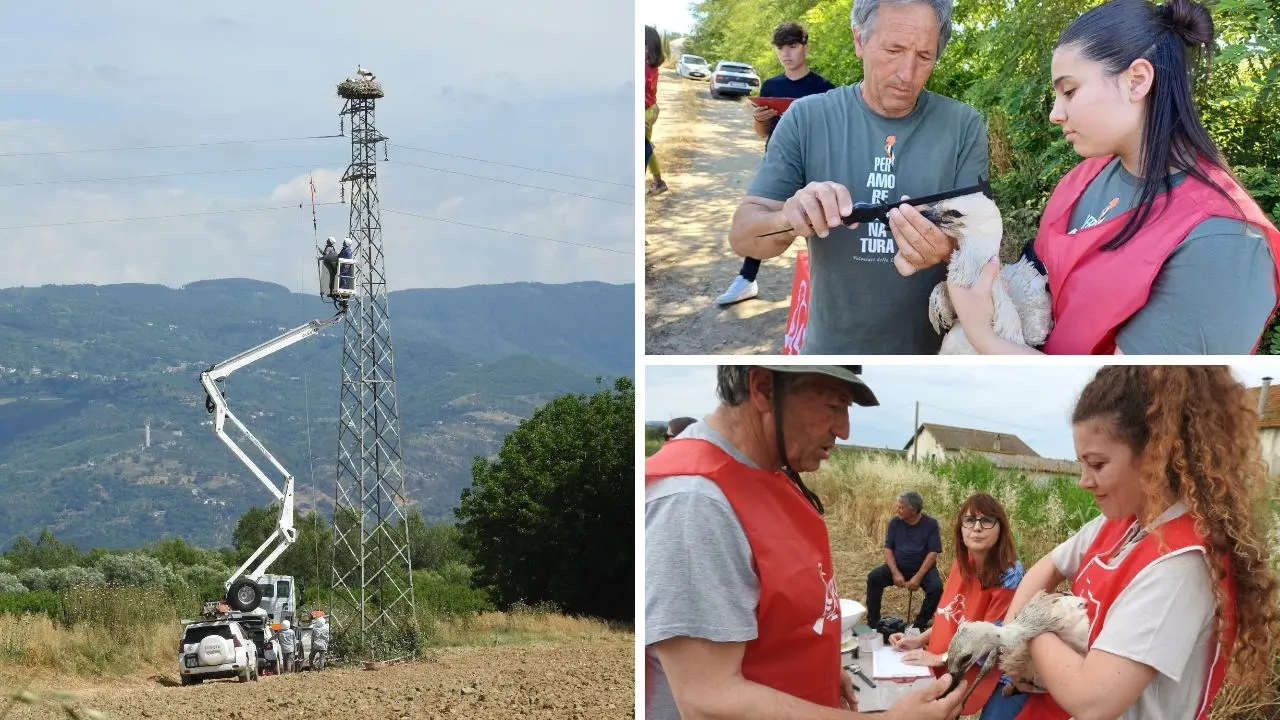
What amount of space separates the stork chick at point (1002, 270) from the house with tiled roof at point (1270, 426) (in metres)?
0.47

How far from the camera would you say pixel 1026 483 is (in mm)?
2932

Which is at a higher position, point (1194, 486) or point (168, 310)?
point (168, 310)

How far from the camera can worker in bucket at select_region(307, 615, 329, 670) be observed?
1659 centimetres

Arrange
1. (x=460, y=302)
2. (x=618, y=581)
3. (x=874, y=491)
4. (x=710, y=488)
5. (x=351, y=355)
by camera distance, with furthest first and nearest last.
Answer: (x=460, y=302)
(x=618, y=581)
(x=351, y=355)
(x=874, y=491)
(x=710, y=488)

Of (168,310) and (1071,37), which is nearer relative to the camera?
(1071,37)

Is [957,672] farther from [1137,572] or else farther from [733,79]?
[733,79]

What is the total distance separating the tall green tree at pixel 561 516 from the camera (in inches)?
778

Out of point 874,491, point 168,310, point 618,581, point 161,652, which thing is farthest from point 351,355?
point 168,310

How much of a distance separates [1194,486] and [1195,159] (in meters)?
0.65

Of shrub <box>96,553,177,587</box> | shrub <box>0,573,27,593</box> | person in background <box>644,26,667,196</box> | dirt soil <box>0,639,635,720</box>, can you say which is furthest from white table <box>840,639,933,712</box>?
shrub <box>0,573,27,593</box>

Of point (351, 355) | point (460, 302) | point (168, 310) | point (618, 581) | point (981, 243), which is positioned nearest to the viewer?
point (981, 243)

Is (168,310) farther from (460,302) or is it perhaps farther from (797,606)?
(797,606)

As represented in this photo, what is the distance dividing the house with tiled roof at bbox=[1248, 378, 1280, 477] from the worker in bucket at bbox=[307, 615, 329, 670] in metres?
15.1

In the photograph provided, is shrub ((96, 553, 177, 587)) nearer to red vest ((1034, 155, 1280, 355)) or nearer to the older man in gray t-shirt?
the older man in gray t-shirt
